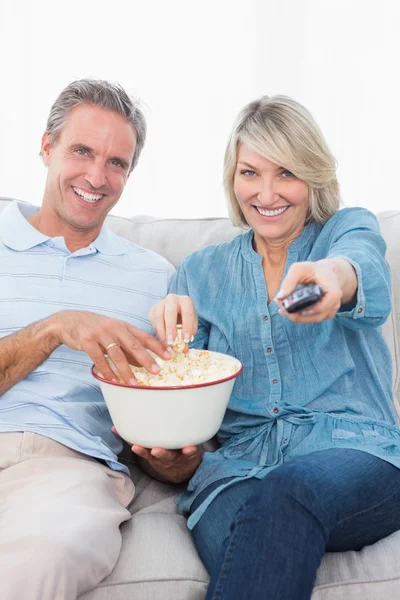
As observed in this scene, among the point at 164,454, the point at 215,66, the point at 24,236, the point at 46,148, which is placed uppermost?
the point at 215,66

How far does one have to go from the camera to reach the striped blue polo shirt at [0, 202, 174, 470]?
62.1 inches

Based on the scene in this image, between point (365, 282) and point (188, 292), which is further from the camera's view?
point (188, 292)

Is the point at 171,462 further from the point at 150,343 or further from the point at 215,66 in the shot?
the point at 215,66

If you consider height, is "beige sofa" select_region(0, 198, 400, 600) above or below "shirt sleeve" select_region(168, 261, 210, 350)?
below

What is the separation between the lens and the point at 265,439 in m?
1.56

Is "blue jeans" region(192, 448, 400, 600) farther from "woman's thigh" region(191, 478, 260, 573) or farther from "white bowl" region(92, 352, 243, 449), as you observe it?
"white bowl" region(92, 352, 243, 449)

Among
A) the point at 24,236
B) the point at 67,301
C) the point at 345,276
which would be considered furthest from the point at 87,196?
the point at 345,276

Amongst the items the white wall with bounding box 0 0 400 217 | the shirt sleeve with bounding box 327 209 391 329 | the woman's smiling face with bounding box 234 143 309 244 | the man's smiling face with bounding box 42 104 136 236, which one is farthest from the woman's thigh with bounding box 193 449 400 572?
the white wall with bounding box 0 0 400 217

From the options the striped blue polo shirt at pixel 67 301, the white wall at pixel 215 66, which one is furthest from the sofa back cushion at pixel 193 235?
the white wall at pixel 215 66

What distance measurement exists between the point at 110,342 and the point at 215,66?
1.96 metres

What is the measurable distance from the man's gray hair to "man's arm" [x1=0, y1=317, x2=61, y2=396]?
65 cm

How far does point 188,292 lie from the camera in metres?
1.79

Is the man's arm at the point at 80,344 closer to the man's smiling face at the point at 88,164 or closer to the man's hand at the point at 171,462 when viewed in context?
the man's hand at the point at 171,462

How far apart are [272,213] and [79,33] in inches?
69.5
